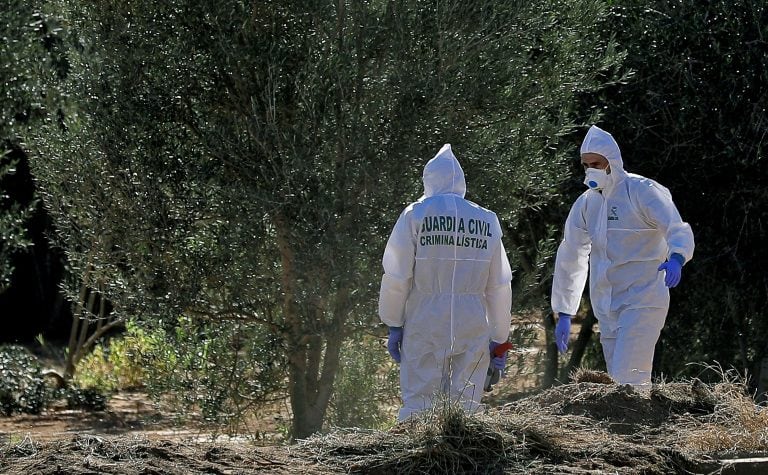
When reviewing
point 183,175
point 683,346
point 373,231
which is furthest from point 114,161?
point 683,346

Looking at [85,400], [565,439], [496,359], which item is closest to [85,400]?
[85,400]

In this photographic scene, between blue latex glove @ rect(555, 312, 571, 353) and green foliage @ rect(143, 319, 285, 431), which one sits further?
green foliage @ rect(143, 319, 285, 431)

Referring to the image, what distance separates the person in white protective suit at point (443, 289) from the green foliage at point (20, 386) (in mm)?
7122

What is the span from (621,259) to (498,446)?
9.35 feet

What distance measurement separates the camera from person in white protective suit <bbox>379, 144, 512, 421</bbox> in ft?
21.8

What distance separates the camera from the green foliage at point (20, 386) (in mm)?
12766

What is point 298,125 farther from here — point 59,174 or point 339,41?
point 59,174

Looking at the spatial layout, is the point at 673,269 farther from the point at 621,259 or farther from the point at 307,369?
the point at 307,369

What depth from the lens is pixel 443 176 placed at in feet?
22.2

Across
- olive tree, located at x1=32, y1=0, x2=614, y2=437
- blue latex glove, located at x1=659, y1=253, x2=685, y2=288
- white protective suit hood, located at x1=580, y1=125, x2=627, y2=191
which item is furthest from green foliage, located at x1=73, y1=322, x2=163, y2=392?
blue latex glove, located at x1=659, y1=253, x2=685, y2=288

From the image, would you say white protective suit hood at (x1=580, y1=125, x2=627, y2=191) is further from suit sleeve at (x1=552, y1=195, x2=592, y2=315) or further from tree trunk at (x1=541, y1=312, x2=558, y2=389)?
tree trunk at (x1=541, y1=312, x2=558, y2=389)

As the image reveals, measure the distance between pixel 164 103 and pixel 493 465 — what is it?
4.17m

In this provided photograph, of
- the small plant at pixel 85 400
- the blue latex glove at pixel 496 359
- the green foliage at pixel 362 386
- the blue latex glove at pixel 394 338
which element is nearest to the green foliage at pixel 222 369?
the green foliage at pixel 362 386

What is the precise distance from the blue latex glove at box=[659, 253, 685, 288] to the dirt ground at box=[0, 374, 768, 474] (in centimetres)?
98
